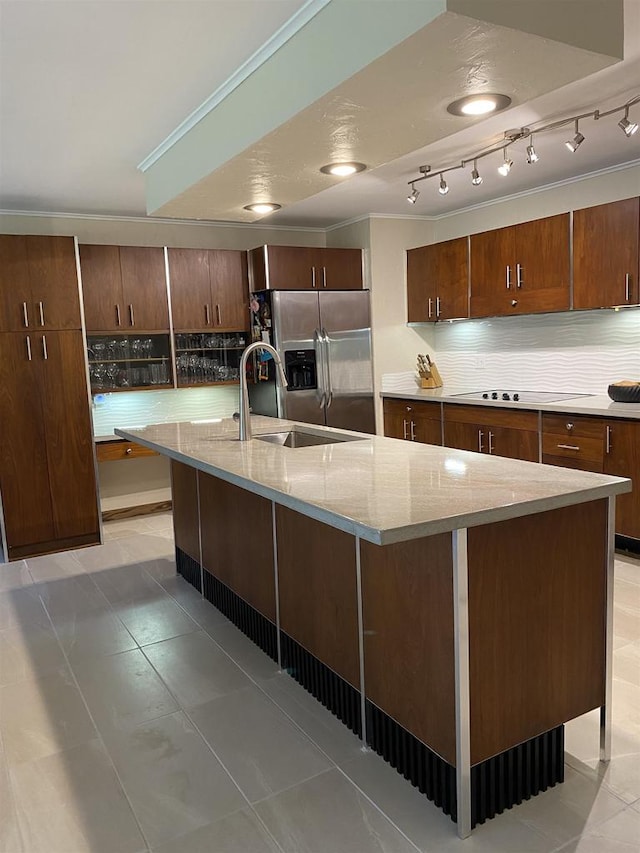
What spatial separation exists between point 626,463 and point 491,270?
1.96 meters

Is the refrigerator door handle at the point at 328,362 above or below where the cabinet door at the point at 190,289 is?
below

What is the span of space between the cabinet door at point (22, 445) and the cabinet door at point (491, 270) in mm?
3443

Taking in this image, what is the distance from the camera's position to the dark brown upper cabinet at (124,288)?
512 cm

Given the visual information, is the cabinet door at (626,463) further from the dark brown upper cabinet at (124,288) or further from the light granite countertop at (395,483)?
the dark brown upper cabinet at (124,288)

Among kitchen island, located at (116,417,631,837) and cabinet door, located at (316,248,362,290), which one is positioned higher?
cabinet door, located at (316,248,362,290)

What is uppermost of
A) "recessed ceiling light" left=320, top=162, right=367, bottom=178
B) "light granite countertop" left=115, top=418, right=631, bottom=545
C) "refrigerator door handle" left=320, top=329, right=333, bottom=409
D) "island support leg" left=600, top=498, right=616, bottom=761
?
"recessed ceiling light" left=320, top=162, right=367, bottom=178

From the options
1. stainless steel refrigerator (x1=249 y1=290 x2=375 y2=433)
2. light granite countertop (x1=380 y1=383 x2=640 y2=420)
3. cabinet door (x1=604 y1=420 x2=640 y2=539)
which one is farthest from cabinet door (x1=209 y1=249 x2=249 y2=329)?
cabinet door (x1=604 y1=420 x2=640 y2=539)

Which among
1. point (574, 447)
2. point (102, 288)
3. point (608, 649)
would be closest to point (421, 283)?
point (574, 447)

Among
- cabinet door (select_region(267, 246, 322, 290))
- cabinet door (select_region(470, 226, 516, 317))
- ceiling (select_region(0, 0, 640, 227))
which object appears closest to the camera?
ceiling (select_region(0, 0, 640, 227))

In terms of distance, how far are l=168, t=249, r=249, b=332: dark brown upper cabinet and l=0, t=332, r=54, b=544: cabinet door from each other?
129 centimetres

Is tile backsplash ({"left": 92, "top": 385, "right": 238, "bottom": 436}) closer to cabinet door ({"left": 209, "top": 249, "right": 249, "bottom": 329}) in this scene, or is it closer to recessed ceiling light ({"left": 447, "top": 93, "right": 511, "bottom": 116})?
cabinet door ({"left": 209, "top": 249, "right": 249, "bottom": 329})

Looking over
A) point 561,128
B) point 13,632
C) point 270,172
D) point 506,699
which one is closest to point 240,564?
point 13,632

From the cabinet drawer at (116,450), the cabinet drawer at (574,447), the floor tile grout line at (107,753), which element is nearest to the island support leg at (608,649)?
the floor tile grout line at (107,753)

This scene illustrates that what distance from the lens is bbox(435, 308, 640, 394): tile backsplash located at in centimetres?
470
